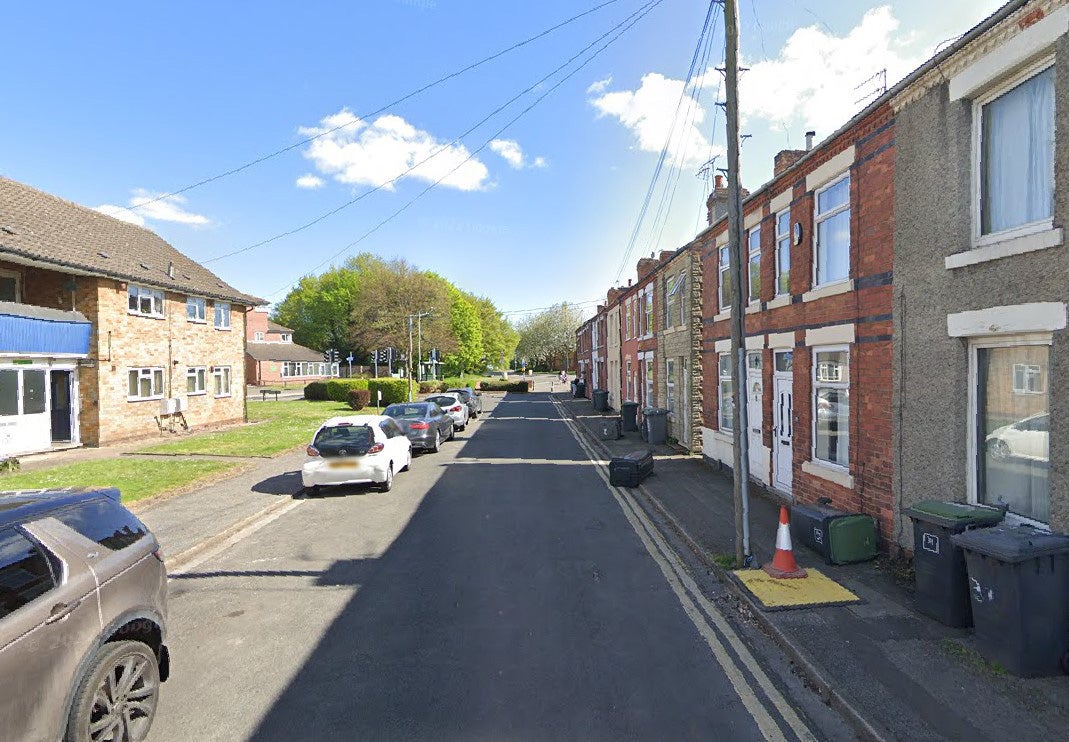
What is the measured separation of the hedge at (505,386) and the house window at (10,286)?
127 ft

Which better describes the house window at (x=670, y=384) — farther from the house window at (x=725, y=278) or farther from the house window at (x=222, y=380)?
the house window at (x=222, y=380)

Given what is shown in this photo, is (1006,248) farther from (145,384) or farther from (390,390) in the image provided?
(390,390)

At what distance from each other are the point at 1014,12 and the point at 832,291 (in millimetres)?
3692

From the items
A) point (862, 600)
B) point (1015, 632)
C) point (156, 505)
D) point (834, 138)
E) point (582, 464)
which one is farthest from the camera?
point (582, 464)

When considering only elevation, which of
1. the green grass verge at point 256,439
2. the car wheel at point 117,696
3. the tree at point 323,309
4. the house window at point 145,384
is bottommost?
the green grass verge at point 256,439

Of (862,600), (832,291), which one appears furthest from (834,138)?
(862,600)

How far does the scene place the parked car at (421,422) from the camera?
16.3 metres

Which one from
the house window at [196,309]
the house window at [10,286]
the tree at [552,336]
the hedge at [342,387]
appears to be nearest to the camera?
Result: the house window at [10,286]

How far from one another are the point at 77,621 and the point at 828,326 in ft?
29.2

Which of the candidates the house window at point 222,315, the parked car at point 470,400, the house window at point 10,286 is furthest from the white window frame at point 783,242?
the house window at point 222,315

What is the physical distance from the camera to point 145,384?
725 inches

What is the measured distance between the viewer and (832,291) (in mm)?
8094

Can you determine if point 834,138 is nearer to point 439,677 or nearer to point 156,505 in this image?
point 439,677

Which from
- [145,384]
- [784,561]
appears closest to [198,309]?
[145,384]
